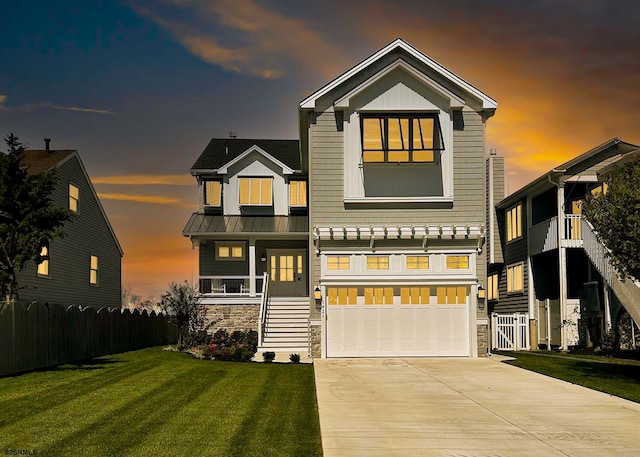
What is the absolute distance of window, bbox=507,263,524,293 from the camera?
34.0 metres

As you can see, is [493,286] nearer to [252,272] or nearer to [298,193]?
[298,193]

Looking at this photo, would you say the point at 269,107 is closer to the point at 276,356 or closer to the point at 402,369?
the point at 276,356

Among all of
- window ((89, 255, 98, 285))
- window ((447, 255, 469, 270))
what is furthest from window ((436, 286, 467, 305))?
window ((89, 255, 98, 285))

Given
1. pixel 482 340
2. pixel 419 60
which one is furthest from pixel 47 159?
pixel 482 340

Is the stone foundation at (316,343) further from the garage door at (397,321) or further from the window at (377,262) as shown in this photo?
the window at (377,262)

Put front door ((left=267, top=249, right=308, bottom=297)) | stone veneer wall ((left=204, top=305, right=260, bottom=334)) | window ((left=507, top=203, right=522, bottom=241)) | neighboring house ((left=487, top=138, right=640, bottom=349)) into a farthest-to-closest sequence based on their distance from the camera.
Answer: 1. front door ((left=267, top=249, right=308, bottom=297))
2. window ((left=507, top=203, right=522, bottom=241))
3. stone veneer wall ((left=204, top=305, right=260, bottom=334))
4. neighboring house ((left=487, top=138, right=640, bottom=349))

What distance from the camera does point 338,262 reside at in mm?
25141

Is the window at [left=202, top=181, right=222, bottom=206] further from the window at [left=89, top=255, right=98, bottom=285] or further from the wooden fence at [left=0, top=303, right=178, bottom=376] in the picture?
the window at [left=89, top=255, right=98, bottom=285]

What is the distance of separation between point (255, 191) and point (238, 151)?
3.92m

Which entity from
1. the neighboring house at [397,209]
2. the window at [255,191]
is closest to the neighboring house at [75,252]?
the window at [255,191]

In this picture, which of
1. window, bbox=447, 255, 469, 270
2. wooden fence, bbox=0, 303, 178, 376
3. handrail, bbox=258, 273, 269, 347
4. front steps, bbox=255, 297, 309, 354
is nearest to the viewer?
wooden fence, bbox=0, 303, 178, 376

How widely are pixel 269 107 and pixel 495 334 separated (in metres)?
15.2

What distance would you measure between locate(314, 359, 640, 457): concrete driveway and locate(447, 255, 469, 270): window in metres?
5.13

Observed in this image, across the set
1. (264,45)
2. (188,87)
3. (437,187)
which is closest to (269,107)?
(188,87)
